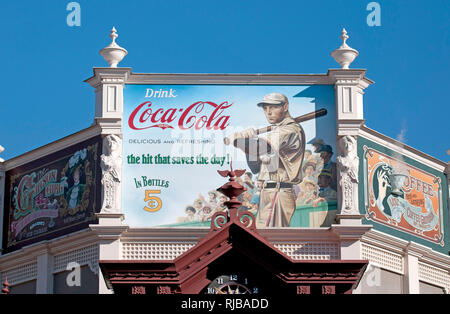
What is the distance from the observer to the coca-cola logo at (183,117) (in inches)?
1758

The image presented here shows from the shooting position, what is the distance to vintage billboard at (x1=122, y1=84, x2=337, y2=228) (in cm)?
4372

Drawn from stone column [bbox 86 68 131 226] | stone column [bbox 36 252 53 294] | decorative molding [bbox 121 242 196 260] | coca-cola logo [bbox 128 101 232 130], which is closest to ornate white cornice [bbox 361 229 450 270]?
decorative molding [bbox 121 242 196 260]

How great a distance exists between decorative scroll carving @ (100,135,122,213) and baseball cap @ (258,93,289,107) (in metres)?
5.58

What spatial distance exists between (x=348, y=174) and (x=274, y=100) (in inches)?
157

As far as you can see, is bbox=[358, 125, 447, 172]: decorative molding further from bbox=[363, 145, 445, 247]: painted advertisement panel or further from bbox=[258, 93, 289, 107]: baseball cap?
bbox=[258, 93, 289, 107]: baseball cap

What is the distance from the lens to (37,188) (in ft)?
156

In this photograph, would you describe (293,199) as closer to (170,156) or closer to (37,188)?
(170,156)

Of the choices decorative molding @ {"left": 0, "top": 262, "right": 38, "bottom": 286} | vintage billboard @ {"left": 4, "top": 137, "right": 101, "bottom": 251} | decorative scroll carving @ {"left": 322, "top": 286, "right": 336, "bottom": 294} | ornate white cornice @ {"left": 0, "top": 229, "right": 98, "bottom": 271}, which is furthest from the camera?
decorative molding @ {"left": 0, "top": 262, "right": 38, "bottom": 286}

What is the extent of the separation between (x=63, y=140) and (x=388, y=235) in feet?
42.8

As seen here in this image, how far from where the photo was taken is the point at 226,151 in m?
44.2

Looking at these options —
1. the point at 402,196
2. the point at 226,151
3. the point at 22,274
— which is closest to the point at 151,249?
the point at 226,151
